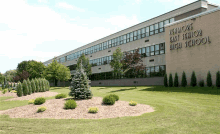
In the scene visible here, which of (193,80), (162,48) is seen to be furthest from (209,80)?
(162,48)

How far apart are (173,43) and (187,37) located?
8.08ft

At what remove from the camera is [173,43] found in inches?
1121

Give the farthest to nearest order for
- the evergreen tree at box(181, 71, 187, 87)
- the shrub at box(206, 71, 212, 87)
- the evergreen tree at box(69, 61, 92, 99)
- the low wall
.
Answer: the low wall
the evergreen tree at box(181, 71, 187, 87)
the shrub at box(206, 71, 212, 87)
the evergreen tree at box(69, 61, 92, 99)

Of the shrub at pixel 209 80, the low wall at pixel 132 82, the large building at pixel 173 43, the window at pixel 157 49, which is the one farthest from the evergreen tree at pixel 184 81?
the window at pixel 157 49

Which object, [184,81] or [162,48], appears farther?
[162,48]

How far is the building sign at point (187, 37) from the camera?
2491 cm

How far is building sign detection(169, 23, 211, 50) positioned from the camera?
24.9 m

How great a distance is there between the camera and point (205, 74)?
2430cm

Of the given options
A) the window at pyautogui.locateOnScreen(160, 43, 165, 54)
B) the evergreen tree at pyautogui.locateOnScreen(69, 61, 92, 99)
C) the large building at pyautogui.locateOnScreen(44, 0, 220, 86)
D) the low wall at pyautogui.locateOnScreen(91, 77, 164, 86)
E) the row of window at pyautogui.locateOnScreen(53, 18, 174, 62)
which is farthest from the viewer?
the row of window at pyautogui.locateOnScreen(53, 18, 174, 62)

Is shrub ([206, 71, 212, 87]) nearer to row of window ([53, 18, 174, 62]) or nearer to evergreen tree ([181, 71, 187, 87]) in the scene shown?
evergreen tree ([181, 71, 187, 87])

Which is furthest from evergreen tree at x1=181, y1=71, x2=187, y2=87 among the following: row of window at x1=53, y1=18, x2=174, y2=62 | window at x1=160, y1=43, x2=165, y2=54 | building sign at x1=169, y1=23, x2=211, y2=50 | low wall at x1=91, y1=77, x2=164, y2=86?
row of window at x1=53, y1=18, x2=174, y2=62

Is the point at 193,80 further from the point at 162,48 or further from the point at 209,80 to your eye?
the point at 162,48

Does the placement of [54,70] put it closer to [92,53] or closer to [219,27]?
[92,53]

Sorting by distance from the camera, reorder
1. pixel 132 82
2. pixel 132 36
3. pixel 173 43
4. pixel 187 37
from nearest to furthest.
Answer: pixel 187 37 < pixel 173 43 < pixel 132 82 < pixel 132 36
